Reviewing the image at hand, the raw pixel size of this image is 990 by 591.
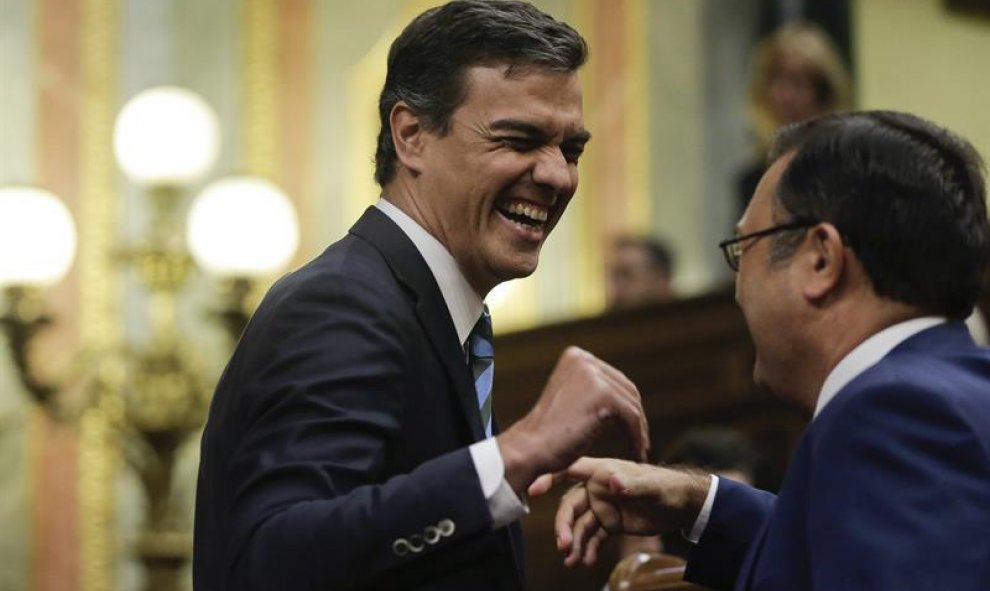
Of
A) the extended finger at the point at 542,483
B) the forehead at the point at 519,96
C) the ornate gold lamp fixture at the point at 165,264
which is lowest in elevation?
the ornate gold lamp fixture at the point at 165,264

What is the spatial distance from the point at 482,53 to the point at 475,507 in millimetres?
661

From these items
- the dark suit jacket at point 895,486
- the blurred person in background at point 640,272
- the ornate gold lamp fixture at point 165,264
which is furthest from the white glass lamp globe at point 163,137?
the dark suit jacket at point 895,486

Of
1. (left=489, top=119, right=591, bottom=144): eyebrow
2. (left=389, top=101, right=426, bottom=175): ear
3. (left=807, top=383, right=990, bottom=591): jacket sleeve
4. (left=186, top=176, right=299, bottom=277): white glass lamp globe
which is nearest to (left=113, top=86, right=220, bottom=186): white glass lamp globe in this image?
(left=186, top=176, right=299, bottom=277): white glass lamp globe

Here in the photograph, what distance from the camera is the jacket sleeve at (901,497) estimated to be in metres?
2.30

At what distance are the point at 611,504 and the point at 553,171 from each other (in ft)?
1.45

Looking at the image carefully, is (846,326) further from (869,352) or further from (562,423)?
(562,423)

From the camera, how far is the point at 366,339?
2.44 metres

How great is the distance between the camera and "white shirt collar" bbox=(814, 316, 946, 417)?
2.52 meters

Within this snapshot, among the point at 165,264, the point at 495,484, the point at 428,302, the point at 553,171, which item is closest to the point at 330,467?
the point at 495,484

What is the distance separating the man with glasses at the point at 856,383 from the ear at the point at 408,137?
1.43 feet

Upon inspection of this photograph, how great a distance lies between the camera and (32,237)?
733 centimetres

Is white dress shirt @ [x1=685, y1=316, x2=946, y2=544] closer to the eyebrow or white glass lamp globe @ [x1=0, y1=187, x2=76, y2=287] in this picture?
the eyebrow

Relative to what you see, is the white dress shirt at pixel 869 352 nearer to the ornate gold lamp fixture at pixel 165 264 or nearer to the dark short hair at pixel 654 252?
the dark short hair at pixel 654 252

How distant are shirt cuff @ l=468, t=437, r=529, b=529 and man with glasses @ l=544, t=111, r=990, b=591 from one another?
1.09ft
